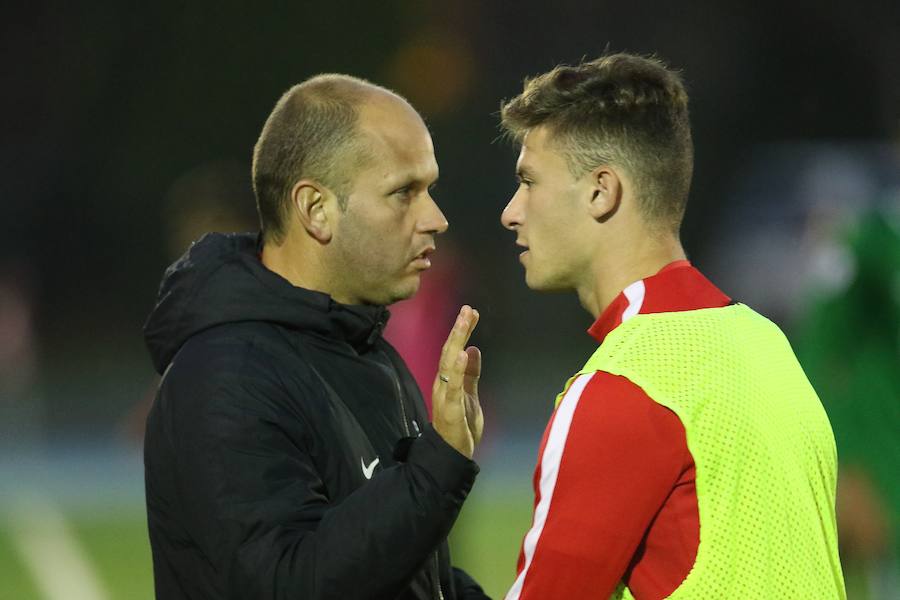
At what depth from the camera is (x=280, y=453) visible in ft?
7.95

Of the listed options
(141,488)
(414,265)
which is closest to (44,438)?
(141,488)

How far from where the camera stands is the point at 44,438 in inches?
481

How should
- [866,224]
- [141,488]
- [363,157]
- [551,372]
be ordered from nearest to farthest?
[363,157]
[866,224]
[141,488]
[551,372]

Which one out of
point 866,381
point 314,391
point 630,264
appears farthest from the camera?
point 866,381

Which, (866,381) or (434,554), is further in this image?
(866,381)

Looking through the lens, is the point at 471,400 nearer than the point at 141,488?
Yes

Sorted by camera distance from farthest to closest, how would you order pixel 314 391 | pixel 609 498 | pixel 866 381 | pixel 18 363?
pixel 18 363
pixel 866 381
pixel 314 391
pixel 609 498

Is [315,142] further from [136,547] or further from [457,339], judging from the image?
[136,547]

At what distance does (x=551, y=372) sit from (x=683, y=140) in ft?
39.4

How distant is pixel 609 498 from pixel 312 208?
102 centimetres

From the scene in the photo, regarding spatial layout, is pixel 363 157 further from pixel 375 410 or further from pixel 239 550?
pixel 239 550

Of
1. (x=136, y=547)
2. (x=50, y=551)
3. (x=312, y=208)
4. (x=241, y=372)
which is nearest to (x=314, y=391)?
(x=241, y=372)

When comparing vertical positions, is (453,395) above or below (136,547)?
above

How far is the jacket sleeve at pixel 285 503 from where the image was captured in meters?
2.29
